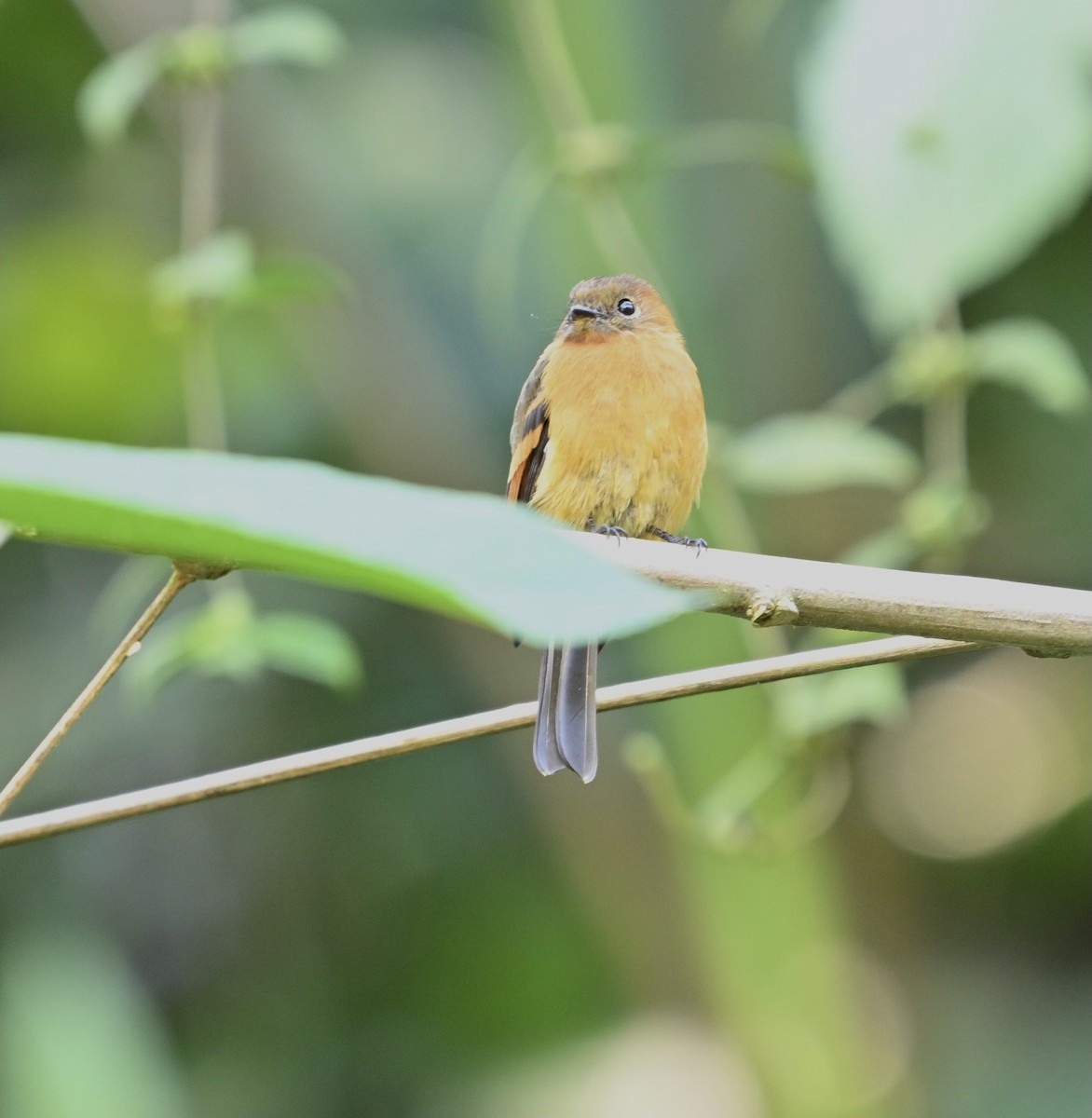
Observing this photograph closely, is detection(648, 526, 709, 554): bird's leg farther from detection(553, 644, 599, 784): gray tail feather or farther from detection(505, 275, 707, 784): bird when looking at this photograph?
detection(553, 644, 599, 784): gray tail feather

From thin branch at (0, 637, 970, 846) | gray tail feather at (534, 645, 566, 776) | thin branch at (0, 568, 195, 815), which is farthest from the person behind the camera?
gray tail feather at (534, 645, 566, 776)

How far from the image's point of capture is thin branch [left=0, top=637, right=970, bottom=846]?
1310mm

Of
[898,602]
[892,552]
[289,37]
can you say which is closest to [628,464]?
[892,552]

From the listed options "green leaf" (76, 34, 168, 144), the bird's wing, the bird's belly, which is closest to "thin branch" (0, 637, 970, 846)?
"green leaf" (76, 34, 168, 144)

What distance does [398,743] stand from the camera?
135 cm

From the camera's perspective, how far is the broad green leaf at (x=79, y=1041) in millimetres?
3160

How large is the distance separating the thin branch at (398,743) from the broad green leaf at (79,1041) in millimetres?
2055

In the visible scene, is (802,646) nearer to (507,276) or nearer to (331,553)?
(507,276)

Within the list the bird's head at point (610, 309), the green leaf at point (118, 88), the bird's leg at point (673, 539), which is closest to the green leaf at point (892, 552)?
the bird's leg at point (673, 539)

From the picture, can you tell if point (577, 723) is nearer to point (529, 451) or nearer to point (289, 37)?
point (529, 451)

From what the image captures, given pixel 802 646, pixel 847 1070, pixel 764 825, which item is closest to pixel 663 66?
pixel 802 646

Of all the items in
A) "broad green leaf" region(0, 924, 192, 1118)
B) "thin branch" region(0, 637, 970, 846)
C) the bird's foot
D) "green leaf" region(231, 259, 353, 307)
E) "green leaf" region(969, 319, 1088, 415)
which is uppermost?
the bird's foot

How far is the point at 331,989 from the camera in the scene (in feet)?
13.4

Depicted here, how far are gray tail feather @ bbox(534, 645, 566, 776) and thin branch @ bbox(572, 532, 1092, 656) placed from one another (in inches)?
29.4
